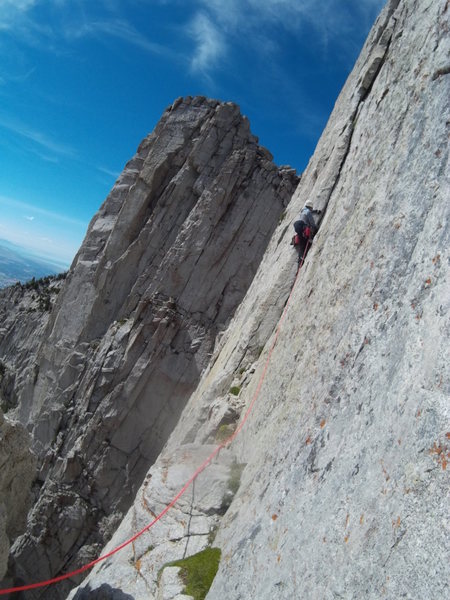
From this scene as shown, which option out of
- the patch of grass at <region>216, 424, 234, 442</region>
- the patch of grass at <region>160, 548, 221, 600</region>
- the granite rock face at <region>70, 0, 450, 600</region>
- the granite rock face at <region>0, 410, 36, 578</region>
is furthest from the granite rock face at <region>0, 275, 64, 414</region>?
the patch of grass at <region>160, 548, 221, 600</region>

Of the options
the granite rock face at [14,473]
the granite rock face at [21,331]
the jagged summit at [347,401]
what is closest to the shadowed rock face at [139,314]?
the granite rock face at [21,331]

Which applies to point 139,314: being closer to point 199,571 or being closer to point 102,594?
point 102,594

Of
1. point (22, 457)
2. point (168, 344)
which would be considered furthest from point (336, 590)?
point (168, 344)

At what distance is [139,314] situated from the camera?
4319 centimetres

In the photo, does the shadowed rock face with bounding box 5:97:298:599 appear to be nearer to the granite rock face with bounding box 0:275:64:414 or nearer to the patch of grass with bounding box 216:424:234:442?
the granite rock face with bounding box 0:275:64:414

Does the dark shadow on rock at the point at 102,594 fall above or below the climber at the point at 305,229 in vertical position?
below

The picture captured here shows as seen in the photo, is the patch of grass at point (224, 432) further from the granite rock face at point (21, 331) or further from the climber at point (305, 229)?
the granite rock face at point (21, 331)

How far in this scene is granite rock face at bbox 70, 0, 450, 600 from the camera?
4.80 m

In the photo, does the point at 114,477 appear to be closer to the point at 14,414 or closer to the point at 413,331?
the point at 14,414

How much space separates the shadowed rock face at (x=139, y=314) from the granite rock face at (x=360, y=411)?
26.5 meters

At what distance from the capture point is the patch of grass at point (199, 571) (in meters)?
8.93

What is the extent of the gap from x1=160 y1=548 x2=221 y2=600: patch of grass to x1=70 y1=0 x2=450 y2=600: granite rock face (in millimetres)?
400

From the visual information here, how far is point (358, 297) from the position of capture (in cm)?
816

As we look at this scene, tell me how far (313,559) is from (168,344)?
36.1m
